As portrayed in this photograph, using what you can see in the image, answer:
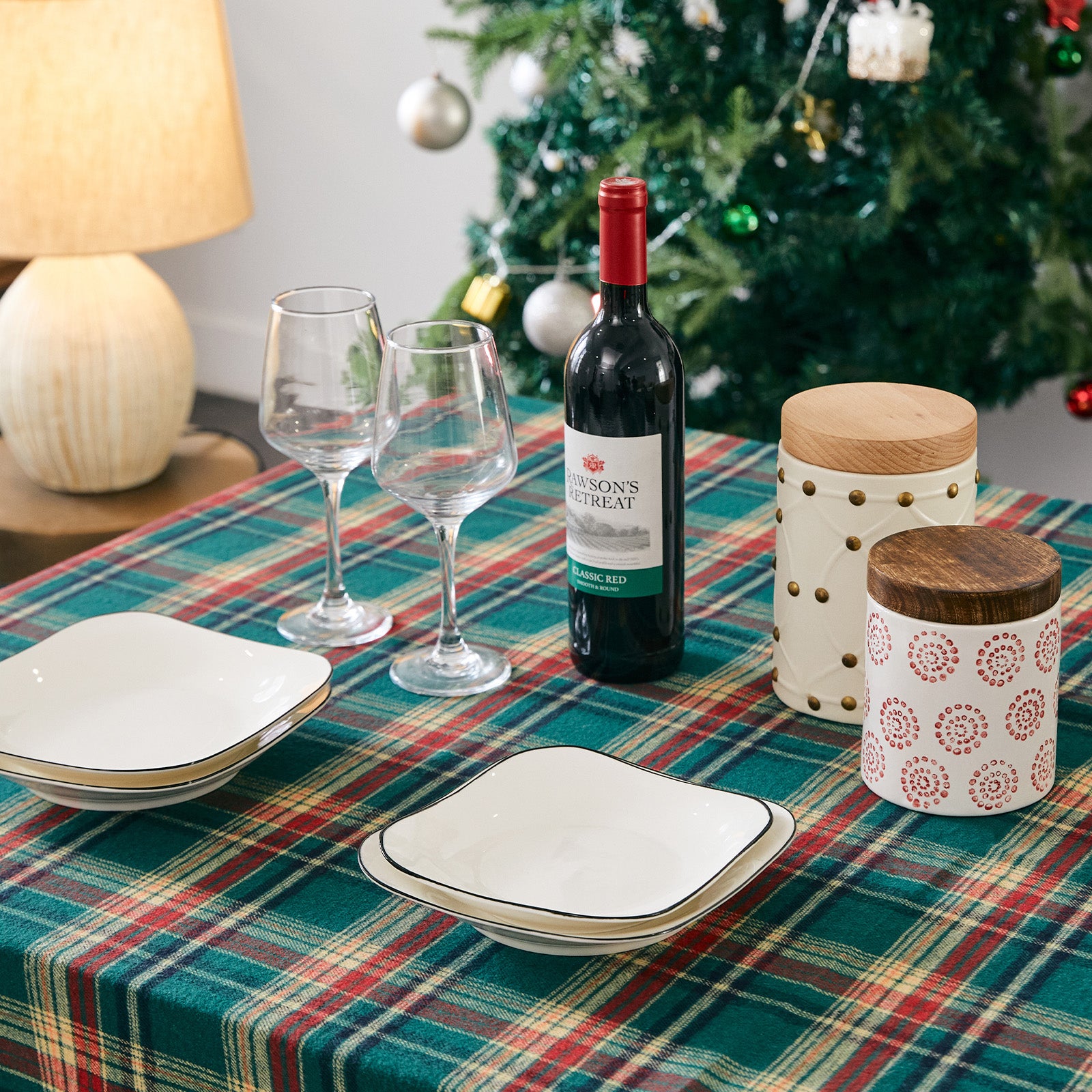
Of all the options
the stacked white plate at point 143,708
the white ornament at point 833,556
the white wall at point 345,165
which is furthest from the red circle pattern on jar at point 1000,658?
the white wall at point 345,165

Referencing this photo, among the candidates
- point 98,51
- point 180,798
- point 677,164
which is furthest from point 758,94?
point 180,798

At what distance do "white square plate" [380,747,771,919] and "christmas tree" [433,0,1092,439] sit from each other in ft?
3.83

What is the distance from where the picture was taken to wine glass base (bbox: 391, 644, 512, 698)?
0.92m

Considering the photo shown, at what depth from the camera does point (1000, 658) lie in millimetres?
733

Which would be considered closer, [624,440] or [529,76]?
[624,440]

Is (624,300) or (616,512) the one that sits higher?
(624,300)

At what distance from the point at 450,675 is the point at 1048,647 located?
38 centimetres

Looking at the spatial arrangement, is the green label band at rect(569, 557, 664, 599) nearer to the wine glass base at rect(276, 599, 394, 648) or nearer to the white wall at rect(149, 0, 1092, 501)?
the wine glass base at rect(276, 599, 394, 648)

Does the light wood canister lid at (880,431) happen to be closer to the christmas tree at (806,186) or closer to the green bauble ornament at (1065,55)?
the christmas tree at (806,186)

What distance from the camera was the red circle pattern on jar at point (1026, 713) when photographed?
75cm

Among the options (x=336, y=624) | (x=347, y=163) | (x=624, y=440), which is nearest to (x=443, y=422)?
(x=624, y=440)

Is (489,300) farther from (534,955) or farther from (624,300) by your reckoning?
(534,955)

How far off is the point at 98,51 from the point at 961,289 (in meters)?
1.17

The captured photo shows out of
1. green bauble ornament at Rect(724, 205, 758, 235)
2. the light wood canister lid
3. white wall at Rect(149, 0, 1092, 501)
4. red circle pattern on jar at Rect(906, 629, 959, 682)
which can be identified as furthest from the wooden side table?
red circle pattern on jar at Rect(906, 629, 959, 682)
